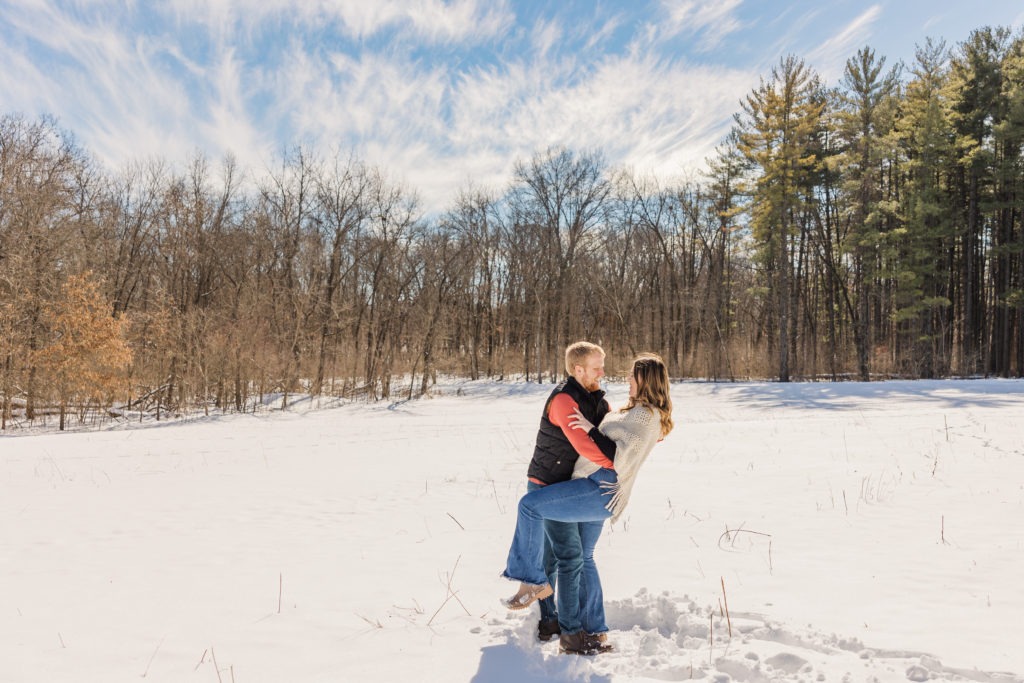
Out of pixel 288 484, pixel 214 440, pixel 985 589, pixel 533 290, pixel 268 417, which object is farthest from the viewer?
pixel 533 290

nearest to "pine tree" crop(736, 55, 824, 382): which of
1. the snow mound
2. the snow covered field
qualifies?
the snow covered field

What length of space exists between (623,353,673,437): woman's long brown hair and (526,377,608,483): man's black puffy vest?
18cm

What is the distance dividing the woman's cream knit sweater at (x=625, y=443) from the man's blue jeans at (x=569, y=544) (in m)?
0.06

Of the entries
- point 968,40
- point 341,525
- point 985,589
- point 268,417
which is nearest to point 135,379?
point 268,417

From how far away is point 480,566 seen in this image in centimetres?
518

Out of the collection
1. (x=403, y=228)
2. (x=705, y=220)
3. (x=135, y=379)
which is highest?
(x=705, y=220)

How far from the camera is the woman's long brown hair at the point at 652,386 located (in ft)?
10.5

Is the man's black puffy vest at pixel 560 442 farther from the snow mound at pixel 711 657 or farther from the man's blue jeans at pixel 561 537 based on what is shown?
the snow mound at pixel 711 657

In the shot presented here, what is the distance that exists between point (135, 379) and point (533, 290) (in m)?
20.7

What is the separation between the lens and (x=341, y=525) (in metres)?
6.72

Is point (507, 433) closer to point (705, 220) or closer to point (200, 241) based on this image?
point (200, 241)

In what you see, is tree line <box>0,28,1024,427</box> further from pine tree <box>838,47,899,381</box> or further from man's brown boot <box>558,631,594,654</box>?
man's brown boot <box>558,631,594,654</box>

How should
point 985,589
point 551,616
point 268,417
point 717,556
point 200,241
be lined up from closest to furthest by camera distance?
point 551,616, point 985,589, point 717,556, point 268,417, point 200,241

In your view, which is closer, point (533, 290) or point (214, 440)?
point (214, 440)
